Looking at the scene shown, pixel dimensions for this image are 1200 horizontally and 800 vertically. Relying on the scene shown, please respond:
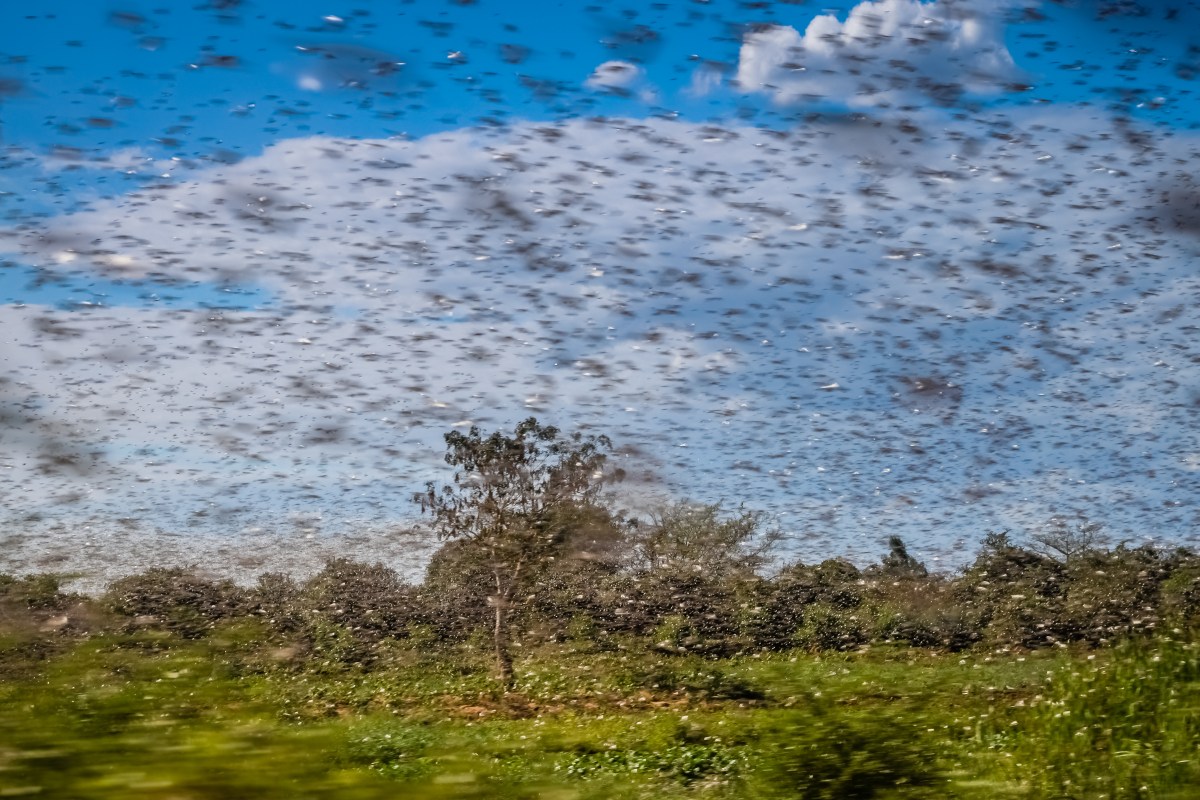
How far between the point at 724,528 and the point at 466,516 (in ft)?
9.04

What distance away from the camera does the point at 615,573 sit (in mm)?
7898

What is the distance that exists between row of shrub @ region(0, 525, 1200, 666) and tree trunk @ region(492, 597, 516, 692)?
0.27ft

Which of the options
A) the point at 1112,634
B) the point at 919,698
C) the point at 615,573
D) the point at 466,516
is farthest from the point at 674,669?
the point at 1112,634

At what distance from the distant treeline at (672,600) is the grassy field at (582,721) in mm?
203

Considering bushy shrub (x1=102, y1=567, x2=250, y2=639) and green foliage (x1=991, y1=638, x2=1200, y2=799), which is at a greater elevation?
bushy shrub (x1=102, y1=567, x2=250, y2=639)

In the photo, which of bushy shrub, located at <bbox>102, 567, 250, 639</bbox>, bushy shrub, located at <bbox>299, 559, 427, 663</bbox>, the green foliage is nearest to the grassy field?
the green foliage

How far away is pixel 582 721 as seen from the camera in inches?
246

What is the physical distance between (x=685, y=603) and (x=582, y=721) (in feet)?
7.39

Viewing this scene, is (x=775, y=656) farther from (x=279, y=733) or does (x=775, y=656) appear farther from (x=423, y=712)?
(x=279, y=733)

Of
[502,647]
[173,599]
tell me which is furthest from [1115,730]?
[173,599]

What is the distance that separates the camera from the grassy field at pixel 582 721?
1846 mm

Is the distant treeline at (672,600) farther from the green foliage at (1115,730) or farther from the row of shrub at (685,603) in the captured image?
the green foliage at (1115,730)

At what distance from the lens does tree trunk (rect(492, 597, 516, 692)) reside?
6707mm

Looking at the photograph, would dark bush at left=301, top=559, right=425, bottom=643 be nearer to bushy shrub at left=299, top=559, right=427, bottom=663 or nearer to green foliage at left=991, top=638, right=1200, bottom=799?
bushy shrub at left=299, top=559, right=427, bottom=663
